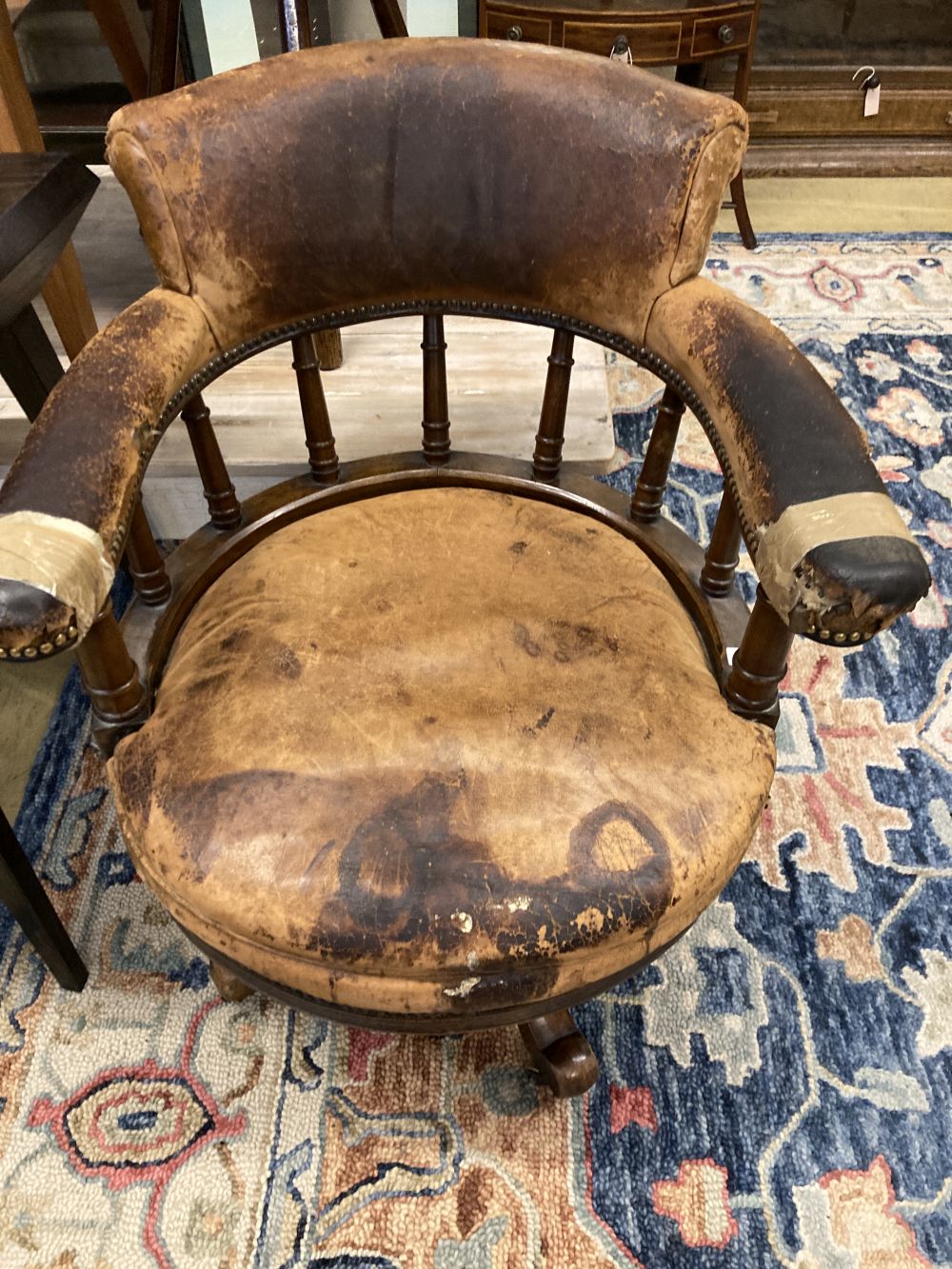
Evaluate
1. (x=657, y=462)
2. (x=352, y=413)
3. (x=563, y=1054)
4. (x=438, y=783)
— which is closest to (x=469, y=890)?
(x=438, y=783)

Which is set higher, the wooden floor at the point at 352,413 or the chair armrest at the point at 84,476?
the chair armrest at the point at 84,476

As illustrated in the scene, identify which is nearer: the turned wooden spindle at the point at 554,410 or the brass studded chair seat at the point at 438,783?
the brass studded chair seat at the point at 438,783

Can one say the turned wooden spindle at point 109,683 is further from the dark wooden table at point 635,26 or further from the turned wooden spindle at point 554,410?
the dark wooden table at point 635,26

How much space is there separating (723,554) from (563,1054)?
23.1 inches

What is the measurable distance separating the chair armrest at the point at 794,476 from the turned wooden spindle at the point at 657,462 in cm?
13

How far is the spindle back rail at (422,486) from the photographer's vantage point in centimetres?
86

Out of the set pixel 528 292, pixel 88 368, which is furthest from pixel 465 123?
pixel 88 368

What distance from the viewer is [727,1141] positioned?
43.9 inches

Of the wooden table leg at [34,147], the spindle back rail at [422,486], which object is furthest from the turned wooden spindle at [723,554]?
the wooden table leg at [34,147]

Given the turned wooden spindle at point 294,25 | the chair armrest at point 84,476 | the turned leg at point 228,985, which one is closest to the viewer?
the chair armrest at point 84,476

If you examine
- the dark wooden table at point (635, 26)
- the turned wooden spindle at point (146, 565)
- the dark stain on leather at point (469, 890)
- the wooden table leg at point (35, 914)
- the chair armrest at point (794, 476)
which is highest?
the chair armrest at point (794, 476)

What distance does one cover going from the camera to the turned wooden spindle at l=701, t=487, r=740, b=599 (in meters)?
0.96

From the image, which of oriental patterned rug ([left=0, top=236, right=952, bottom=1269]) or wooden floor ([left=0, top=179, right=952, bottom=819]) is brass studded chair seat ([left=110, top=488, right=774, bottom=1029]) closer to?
oriental patterned rug ([left=0, top=236, right=952, bottom=1269])

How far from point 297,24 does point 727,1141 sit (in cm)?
159
